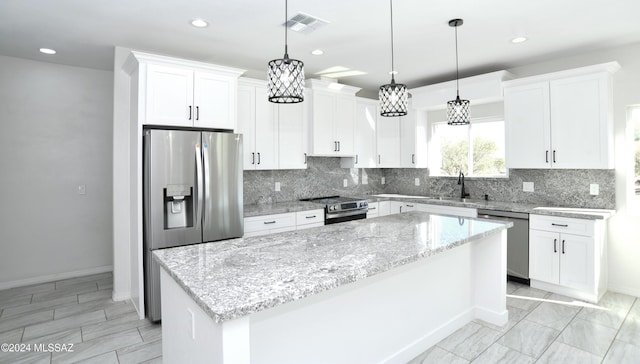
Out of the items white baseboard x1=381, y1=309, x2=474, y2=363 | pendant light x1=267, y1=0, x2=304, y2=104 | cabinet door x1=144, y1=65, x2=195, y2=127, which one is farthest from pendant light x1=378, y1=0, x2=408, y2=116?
cabinet door x1=144, y1=65, x2=195, y2=127

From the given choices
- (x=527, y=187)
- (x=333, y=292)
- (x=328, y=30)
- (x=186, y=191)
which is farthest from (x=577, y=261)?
(x=186, y=191)

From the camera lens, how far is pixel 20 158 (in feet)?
12.7

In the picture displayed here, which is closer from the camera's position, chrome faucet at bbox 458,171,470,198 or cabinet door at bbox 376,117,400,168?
chrome faucet at bbox 458,171,470,198

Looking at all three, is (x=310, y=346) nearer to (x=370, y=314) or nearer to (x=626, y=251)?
(x=370, y=314)

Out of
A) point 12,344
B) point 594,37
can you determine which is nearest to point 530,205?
point 594,37

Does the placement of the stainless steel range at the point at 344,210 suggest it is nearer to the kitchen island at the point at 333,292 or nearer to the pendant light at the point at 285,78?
the kitchen island at the point at 333,292

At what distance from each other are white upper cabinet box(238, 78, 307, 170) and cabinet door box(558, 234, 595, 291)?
2.98 metres

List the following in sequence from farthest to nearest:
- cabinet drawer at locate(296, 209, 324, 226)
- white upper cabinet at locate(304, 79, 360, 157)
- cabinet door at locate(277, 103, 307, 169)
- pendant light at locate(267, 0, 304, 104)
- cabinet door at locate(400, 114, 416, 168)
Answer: cabinet door at locate(400, 114, 416, 168) < white upper cabinet at locate(304, 79, 360, 157) < cabinet door at locate(277, 103, 307, 169) < cabinet drawer at locate(296, 209, 324, 226) < pendant light at locate(267, 0, 304, 104)

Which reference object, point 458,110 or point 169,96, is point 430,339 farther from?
point 169,96

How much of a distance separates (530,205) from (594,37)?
1799 millimetres

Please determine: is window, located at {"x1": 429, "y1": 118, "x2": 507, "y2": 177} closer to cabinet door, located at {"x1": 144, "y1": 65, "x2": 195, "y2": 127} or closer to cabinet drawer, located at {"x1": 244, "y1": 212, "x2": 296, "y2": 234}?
cabinet drawer, located at {"x1": 244, "y1": 212, "x2": 296, "y2": 234}

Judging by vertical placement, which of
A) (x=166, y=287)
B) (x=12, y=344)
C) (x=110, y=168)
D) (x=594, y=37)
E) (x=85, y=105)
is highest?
(x=594, y=37)

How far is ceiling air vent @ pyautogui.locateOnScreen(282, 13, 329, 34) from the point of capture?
9.27 feet

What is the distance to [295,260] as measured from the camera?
1.73 m
